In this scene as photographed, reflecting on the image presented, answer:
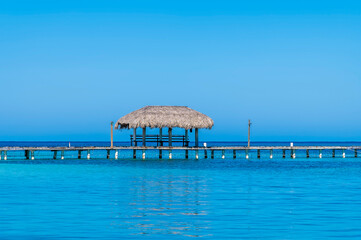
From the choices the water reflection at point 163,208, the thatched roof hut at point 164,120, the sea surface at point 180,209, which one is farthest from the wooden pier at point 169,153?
the water reflection at point 163,208

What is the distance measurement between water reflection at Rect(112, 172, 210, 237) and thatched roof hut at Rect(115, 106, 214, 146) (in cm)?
2341

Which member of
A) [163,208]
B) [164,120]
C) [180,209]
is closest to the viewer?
[180,209]

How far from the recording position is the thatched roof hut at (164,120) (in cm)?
5769

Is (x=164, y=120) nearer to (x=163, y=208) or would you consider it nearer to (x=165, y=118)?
(x=165, y=118)

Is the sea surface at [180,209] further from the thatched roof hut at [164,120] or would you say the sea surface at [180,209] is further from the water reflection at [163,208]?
the thatched roof hut at [164,120]

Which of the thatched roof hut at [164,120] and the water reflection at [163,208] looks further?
the thatched roof hut at [164,120]

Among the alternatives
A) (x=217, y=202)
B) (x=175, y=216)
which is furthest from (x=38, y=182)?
(x=175, y=216)

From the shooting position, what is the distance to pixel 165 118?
5806cm

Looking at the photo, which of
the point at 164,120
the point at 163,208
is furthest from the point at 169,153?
the point at 163,208

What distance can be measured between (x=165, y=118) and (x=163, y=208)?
36.0 meters

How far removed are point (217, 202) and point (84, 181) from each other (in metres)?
12.1

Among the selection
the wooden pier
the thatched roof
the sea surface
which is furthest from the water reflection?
the wooden pier

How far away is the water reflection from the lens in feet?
58.7

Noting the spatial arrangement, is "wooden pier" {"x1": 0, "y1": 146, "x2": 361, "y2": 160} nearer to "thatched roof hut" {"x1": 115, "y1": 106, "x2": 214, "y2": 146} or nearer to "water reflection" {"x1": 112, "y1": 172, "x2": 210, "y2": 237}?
"thatched roof hut" {"x1": 115, "y1": 106, "x2": 214, "y2": 146}
